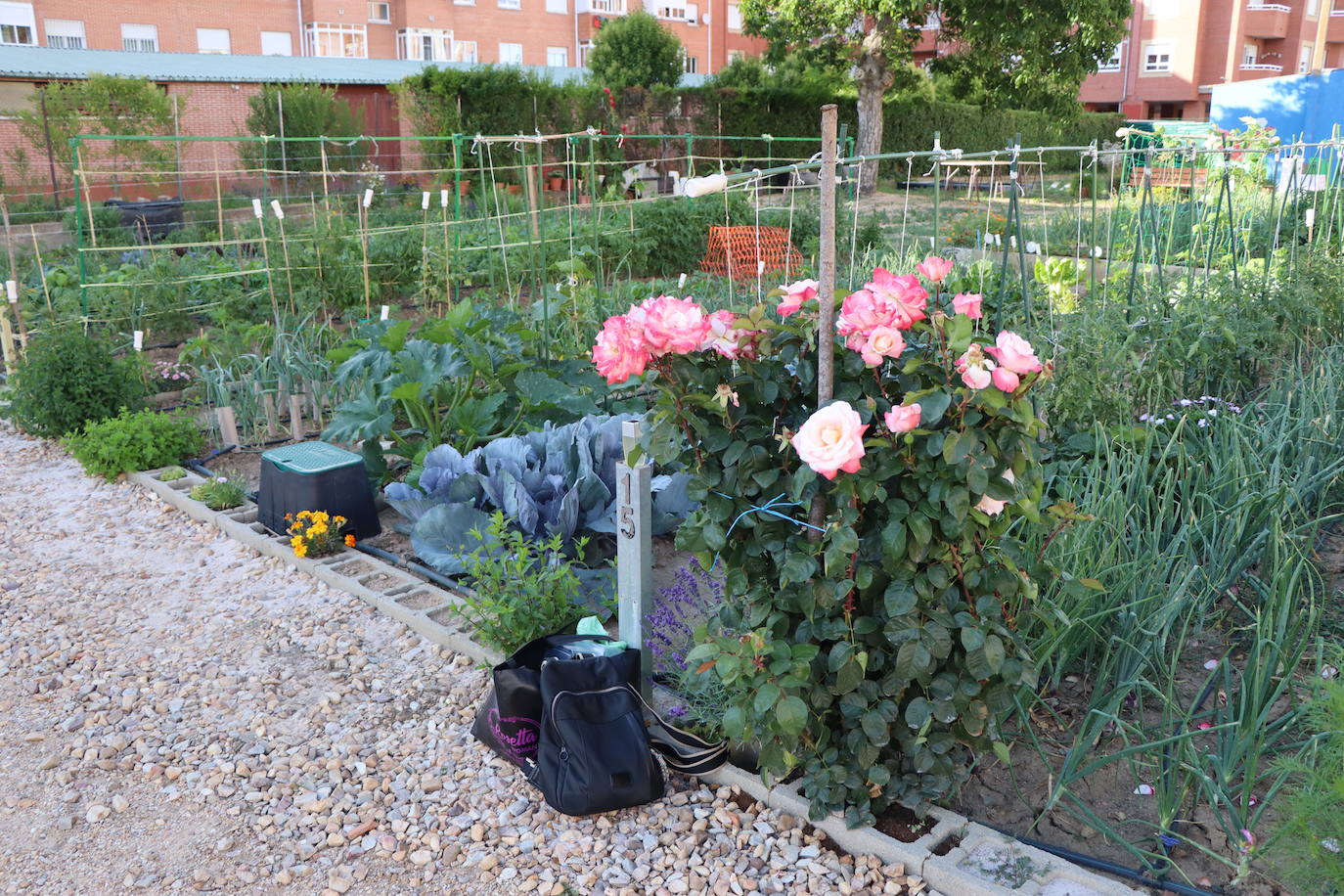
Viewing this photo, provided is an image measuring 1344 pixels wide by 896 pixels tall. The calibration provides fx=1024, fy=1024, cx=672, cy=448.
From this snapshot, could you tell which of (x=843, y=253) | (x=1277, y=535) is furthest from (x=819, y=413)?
(x=843, y=253)

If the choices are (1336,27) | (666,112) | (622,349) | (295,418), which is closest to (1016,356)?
(622,349)

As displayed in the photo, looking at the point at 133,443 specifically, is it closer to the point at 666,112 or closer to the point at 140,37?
the point at 666,112

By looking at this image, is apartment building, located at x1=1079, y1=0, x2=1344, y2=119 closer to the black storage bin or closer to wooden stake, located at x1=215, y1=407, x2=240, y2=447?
wooden stake, located at x1=215, y1=407, x2=240, y2=447

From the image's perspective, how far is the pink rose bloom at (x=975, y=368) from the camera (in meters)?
1.91

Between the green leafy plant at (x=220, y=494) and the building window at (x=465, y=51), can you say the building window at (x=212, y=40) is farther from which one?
the green leafy plant at (x=220, y=494)

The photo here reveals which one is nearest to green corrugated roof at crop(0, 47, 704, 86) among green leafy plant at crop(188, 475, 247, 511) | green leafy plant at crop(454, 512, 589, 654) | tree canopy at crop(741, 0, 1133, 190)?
tree canopy at crop(741, 0, 1133, 190)

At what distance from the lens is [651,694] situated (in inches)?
108

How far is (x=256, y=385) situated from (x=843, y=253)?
572cm

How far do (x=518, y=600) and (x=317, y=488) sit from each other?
4.83 feet

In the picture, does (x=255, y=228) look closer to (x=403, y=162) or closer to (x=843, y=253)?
(x=843, y=253)

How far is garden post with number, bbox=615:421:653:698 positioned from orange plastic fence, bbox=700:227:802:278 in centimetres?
686

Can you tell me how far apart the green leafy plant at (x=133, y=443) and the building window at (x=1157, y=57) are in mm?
36450

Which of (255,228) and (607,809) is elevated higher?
(255,228)

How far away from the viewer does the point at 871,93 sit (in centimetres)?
2106
